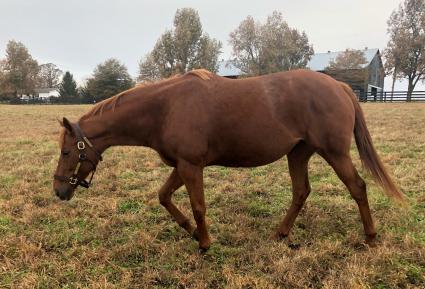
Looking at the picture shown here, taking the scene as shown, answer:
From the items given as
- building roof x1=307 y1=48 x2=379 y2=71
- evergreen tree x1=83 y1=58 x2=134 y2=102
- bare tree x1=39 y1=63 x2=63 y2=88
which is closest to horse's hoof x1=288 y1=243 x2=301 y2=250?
evergreen tree x1=83 y1=58 x2=134 y2=102

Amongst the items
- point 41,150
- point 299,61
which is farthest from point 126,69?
point 41,150

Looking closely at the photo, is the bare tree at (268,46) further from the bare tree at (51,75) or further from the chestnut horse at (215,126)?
the bare tree at (51,75)

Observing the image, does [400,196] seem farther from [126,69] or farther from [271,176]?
[126,69]

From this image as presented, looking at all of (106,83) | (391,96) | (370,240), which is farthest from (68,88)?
(370,240)

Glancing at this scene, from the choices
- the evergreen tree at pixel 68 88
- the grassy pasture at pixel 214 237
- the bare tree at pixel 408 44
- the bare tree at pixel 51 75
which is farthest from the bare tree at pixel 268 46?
the bare tree at pixel 51 75

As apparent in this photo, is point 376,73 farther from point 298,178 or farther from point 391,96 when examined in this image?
point 298,178

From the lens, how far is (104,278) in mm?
3391

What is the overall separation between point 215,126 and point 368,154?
1892 mm

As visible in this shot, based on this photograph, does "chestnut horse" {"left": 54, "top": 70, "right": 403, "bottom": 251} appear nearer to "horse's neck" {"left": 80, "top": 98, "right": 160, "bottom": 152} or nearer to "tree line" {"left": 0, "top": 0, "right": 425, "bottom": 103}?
"horse's neck" {"left": 80, "top": 98, "right": 160, "bottom": 152}

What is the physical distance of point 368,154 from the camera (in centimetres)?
430

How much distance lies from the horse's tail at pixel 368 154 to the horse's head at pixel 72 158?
3044mm

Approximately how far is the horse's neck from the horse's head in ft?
0.31

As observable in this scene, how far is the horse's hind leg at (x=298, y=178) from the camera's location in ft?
14.4

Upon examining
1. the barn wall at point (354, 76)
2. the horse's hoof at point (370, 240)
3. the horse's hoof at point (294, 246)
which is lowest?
the horse's hoof at point (294, 246)
